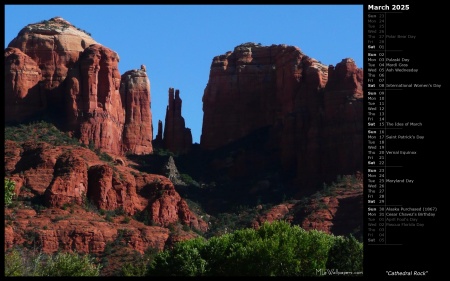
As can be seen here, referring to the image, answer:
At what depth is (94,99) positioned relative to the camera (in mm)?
136250

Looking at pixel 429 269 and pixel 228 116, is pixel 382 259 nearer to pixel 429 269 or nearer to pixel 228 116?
pixel 429 269

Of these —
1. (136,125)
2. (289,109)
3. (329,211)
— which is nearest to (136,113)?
(136,125)

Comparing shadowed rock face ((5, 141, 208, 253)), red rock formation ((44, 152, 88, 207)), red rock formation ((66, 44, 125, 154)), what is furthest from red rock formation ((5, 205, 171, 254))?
red rock formation ((66, 44, 125, 154))

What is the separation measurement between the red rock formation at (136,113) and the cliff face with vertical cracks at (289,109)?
9.47m

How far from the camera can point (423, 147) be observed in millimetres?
31203

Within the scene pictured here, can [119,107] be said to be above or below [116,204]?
above

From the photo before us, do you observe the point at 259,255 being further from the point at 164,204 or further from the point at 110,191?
the point at 164,204

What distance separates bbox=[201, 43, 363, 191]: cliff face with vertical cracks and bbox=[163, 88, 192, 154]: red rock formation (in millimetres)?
2778

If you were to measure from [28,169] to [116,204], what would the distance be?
9.54 metres

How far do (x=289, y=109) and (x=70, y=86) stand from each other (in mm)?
28005

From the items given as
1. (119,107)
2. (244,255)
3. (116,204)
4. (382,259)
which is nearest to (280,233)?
(244,255)

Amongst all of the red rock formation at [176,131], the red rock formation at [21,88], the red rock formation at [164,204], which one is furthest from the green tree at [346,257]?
the red rock formation at [176,131]

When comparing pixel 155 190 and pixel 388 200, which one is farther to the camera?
pixel 155 190

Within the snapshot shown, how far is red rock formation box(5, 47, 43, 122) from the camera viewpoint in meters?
136
